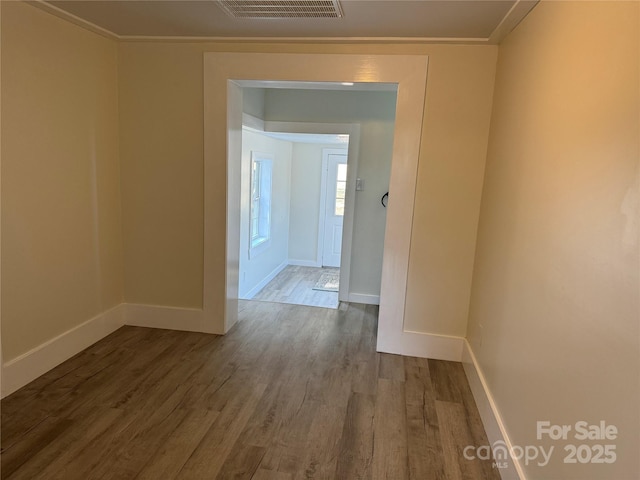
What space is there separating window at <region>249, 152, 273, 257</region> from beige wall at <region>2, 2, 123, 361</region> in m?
3.20

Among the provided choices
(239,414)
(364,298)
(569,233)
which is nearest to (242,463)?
(239,414)

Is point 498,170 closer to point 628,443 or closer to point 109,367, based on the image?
point 628,443

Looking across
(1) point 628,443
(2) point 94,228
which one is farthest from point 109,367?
(1) point 628,443

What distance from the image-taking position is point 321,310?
13.0 ft

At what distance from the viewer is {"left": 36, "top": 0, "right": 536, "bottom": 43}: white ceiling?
211cm

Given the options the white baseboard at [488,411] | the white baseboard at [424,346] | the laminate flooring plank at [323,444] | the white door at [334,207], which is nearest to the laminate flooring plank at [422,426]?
the white baseboard at [424,346]

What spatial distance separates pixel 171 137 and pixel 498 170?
2295 millimetres

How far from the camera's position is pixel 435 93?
2.73 metres

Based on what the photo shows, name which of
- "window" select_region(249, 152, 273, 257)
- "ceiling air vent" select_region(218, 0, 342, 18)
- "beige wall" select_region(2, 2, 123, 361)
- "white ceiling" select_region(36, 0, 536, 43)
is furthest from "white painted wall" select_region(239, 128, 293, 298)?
"ceiling air vent" select_region(218, 0, 342, 18)

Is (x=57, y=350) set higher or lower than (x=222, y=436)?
higher

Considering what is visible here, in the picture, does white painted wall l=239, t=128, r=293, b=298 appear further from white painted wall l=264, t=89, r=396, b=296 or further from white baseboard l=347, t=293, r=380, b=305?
white baseboard l=347, t=293, r=380, b=305

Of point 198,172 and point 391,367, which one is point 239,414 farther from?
point 198,172

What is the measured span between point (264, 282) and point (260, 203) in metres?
1.38

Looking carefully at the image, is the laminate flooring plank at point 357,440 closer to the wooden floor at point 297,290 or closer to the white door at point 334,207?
the wooden floor at point 297,290
